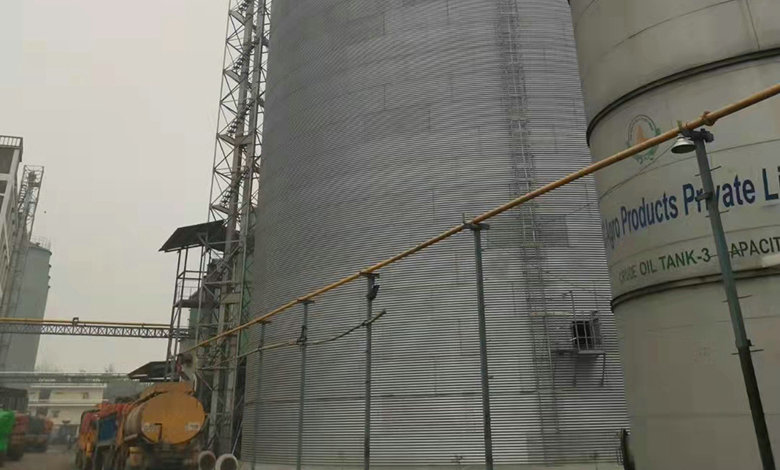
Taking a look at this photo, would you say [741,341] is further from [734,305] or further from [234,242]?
[234,242]

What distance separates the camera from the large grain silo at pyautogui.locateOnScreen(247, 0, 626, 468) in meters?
14.7

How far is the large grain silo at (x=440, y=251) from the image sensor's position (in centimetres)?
1470

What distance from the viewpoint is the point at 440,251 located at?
16.4 metres

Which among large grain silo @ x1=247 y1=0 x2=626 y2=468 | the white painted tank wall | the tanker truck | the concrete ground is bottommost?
the concrete ground

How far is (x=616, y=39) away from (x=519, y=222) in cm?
853

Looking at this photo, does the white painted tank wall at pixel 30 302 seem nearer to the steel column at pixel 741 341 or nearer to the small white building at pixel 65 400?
the small white building at pixel 65 400

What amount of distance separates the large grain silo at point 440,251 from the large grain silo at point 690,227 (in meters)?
7.70

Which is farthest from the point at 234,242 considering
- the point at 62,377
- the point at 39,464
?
the point at 62,377

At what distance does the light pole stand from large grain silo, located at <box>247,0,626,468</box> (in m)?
9.67

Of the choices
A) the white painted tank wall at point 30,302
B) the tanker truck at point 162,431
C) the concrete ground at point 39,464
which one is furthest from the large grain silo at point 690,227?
the white painted tank wall at point 30,302

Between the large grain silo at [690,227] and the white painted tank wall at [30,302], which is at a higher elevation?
the white painted tank wall at [30,302]

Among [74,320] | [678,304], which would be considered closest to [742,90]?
[678,304]

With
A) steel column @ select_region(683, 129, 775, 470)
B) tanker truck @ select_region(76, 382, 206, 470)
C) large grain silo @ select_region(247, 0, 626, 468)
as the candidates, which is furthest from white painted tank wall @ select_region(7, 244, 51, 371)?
steel column @ select_region(683, 129, 775, 470)

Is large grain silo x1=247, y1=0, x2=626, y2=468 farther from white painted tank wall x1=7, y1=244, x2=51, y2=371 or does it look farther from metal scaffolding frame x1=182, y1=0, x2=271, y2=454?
white painted tank wall x1=7, y1=244, x2=51, y2=371
